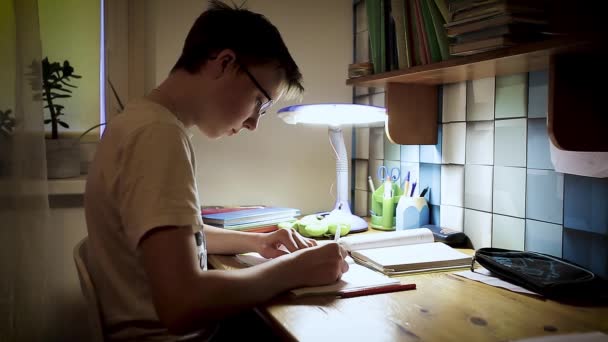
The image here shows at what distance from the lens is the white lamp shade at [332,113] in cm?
144

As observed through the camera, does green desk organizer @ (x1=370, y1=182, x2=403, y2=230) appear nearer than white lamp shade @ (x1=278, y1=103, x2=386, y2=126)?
No

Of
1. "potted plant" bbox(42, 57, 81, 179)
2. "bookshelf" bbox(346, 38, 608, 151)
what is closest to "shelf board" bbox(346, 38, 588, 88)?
"bookshelf" bbox(346, 38, 608, 151)

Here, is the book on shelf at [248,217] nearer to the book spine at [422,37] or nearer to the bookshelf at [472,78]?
the bookshelf at [472,78]

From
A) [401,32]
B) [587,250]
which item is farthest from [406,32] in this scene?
[587,250]

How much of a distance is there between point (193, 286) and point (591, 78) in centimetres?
89

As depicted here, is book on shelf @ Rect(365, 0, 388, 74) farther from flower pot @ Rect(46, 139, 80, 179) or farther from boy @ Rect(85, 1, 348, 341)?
flower pot @ Rect(46, 139, 80, 179)

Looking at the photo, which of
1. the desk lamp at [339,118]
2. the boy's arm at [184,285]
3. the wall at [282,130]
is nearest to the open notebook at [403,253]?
the desk lamp at [339,118]

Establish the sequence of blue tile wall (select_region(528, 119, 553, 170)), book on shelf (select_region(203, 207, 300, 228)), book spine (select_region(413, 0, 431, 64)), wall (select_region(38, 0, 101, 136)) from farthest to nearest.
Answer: wall (select_region(38, 0, 101, 136)) → book on shelf (select_region(203, 207, 300, 228)) → book spine (select_region(413, 0, 431, 64)) → blue tile wall (select_region(528, 119, 553, 170))

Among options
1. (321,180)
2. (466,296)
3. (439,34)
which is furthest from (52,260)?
(439,34)

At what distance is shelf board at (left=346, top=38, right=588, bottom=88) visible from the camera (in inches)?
34.5

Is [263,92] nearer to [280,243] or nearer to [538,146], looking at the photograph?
[280,243]

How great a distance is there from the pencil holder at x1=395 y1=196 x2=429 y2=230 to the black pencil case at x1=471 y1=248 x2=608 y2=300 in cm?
37

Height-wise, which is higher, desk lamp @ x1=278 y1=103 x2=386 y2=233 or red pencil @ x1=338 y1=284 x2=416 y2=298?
desk lamp @ x1=278 y1=103 x2=386 y2=233

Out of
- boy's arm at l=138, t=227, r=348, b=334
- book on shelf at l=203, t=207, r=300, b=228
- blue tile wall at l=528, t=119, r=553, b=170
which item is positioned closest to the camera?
boy's arm at l=138, t=227, r=348, b=334
